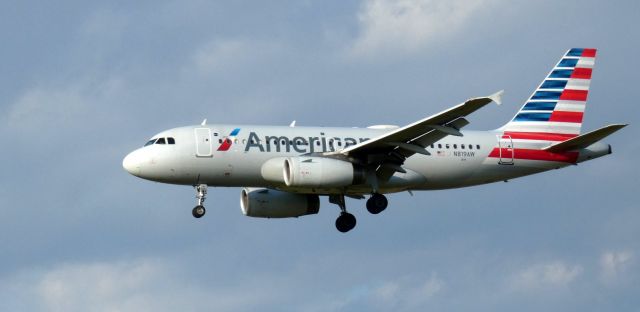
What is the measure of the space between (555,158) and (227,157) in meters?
14.5

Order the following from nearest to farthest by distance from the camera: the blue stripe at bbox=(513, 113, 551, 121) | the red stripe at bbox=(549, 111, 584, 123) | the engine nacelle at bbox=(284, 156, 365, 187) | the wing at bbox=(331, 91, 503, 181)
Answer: the wing at bbox=(331, 91, 503, 181)
the engine nacelle at bbox=(284, 156, 365, 187)
the blue stripe at bbox=(513, 113, 551, 121)
the red stripe at bbox=(549, 111, 584, 123)

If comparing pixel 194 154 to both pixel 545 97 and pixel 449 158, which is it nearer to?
pixel 449 158

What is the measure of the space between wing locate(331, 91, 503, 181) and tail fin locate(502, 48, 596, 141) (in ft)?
22.0

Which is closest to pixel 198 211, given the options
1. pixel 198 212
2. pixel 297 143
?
pixel 198 212

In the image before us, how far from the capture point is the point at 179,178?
181 ft

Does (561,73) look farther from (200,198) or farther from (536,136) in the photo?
(200,198)

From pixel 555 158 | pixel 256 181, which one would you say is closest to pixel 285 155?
pixel 256 181

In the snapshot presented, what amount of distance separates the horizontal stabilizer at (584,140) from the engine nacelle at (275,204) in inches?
424

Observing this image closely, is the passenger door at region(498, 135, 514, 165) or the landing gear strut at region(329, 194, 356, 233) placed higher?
the passenger door at region(498, 135, 514, 165)

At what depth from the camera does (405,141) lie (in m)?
54.6

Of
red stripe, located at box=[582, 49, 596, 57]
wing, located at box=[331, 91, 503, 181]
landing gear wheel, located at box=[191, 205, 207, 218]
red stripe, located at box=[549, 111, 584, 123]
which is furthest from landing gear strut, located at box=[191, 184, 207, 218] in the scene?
red stripe, located at box=[582, 49, 596, 57]

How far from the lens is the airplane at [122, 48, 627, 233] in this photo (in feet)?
179

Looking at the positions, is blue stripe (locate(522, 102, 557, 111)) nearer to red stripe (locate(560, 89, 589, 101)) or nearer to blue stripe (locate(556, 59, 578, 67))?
red stripe (locate(560, 89, 589, 101))

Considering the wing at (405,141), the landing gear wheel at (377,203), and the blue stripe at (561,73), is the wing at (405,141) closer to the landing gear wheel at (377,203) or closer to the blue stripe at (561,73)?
the landing gear wheel at (377,203)
